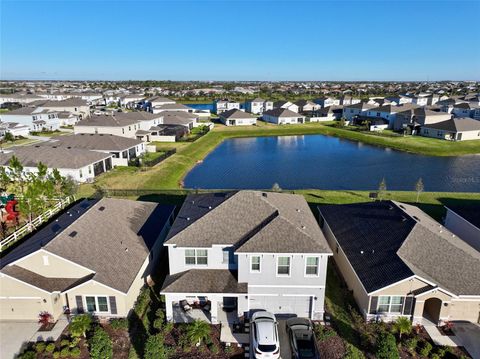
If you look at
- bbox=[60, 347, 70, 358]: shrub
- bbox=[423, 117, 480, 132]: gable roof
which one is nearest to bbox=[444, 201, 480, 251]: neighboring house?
bbox=[60, 347, 70, 358]: shrub

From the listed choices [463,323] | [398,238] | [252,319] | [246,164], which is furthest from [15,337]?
[246,164]

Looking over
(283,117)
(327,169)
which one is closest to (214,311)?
(327,169)

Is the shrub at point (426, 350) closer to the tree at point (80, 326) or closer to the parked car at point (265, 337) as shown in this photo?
the parked car at point (265, 337)

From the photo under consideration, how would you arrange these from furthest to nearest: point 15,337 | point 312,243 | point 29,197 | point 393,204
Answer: point 29,197, point 393,204, point 312,243, point 15,337

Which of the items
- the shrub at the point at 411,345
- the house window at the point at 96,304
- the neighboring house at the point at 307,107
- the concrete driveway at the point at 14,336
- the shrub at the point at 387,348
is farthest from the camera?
the neighboring house at the point at 307,107

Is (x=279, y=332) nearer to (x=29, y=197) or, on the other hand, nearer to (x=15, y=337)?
(x=15, y=337)

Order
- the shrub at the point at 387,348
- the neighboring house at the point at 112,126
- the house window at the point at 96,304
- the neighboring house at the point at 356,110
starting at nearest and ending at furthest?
the shrub at the point at 387,348
the house window at the point at 96,304
the neighboring house at the point at 112,126
the neighboring house at the point at 356,110

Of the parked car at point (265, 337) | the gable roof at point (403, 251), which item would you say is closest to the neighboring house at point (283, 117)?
the gable roof at point (403, 251)
